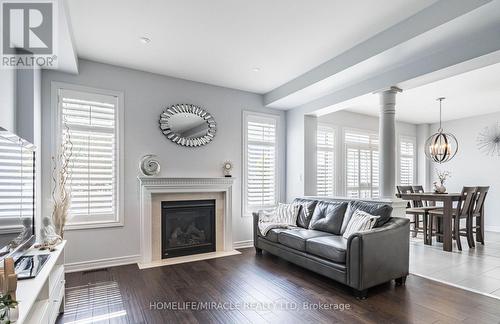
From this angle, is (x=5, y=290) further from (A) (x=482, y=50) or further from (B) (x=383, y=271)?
(A) (x=482, y=50)

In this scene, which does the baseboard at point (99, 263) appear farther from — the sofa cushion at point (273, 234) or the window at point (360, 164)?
the window at point (360, 164)

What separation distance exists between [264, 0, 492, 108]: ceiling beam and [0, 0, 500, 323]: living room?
0.02m

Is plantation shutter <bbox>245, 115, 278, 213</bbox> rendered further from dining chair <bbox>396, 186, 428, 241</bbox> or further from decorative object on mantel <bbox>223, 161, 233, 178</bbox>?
dining chair <bbox>396, 186, 428, 241</bbox>

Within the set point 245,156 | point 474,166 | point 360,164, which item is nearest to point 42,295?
point 245,156

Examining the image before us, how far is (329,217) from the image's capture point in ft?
12.9

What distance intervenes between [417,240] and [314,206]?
103 inches

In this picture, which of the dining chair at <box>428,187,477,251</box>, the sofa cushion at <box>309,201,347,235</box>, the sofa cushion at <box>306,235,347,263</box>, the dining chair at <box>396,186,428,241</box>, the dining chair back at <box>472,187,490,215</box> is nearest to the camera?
the sofa cushion at <box>306,235,347,263</box>

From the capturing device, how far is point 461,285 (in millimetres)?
3164

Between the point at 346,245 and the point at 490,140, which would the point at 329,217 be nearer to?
the point at 346,245

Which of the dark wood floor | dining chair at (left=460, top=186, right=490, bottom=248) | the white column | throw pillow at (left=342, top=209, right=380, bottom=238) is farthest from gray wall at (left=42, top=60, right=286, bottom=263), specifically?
dining chair at (left=460, top=186, right=490, bottom=248)

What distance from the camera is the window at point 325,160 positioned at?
5.88 meters

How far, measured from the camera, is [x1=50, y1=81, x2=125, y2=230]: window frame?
11.9 ft

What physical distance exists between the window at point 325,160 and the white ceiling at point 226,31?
225cm

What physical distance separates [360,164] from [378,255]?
4.14 meters
